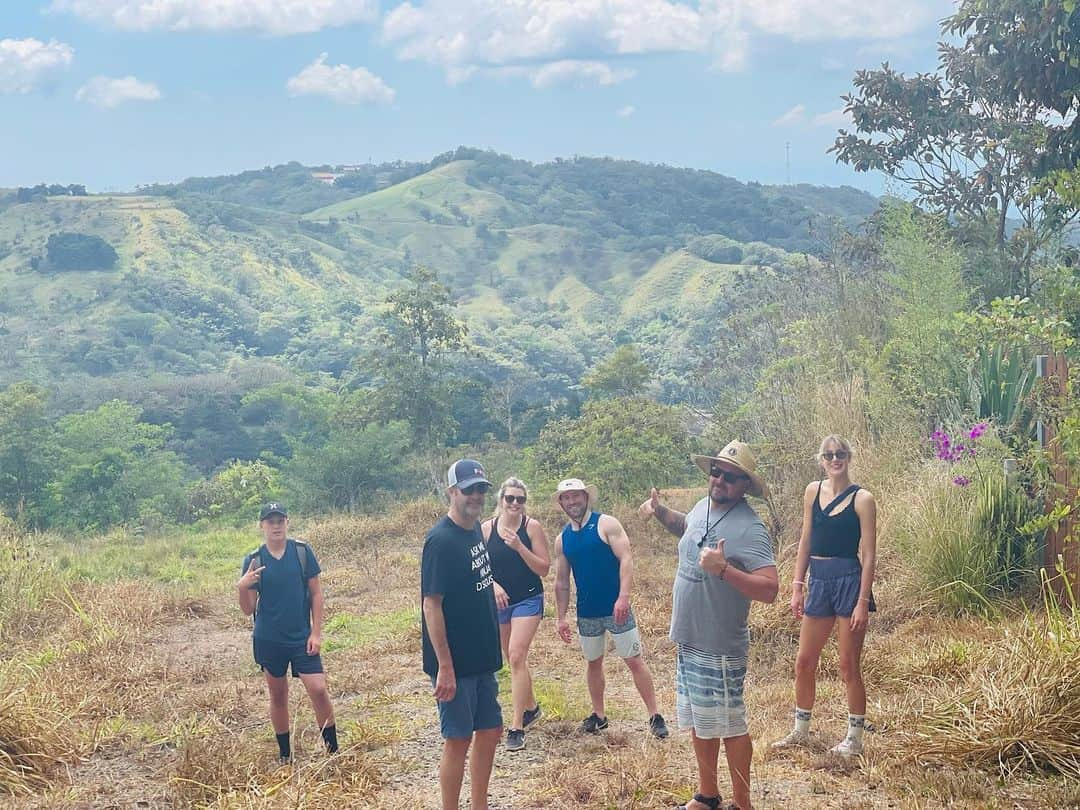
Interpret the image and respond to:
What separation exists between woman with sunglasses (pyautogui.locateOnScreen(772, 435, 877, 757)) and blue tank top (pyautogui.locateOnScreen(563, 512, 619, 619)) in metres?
1.16

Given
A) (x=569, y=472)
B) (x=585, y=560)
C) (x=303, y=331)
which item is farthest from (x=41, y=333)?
(x=585, y=560)

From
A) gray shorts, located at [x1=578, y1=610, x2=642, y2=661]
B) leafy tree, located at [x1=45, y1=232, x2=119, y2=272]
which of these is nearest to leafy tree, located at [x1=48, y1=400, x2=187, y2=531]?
gray shorts, located at [x1=578, y1=610, x2=642, y2=661]

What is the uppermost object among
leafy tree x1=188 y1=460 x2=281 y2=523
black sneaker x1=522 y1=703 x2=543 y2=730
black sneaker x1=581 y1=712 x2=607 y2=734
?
black sneaker x1=522 y1=703 x2=543 y2=730

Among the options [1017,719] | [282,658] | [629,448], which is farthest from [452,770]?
[629,448]

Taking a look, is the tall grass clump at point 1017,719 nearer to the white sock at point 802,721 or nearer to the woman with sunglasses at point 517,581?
the white sock at point 802,721

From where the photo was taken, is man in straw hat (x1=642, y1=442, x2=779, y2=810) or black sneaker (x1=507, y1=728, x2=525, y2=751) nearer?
man in straw hat (x1=642, y1=442, x2=779, y2=810)

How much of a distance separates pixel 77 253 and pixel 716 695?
109020mm

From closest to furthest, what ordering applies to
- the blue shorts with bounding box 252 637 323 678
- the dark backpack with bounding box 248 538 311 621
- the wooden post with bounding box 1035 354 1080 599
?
the blue shorts with bounding box 252 637 323 678
the dark backpack with bounding box 248 538 311 621
the wooden post with bounding box 1035 354 1080 599

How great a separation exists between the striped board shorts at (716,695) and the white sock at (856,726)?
116cm

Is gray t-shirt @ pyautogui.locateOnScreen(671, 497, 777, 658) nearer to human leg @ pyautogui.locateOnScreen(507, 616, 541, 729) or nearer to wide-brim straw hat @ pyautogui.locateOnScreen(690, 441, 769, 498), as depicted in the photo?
wide-brim straw hat @ pyautogui.locateOnScreen(690, 441, 769, 498)

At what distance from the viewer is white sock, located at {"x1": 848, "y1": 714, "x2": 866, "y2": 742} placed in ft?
19.4

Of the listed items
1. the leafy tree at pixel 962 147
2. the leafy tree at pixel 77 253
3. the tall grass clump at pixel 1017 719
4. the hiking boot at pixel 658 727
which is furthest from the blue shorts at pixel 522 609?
the leafy tree at pixel 77 253

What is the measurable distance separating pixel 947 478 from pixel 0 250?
116 meters

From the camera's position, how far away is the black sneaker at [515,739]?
6867 mm
